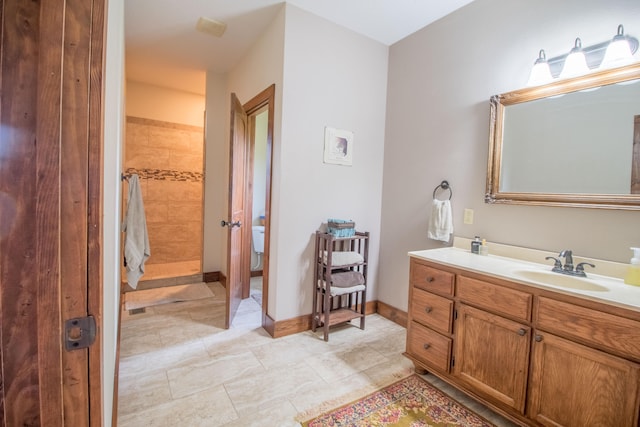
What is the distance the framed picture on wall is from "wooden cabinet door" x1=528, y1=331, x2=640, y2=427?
1863 millimetres

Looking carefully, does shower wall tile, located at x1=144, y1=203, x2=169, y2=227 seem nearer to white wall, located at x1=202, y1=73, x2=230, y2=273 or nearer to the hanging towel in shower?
white wall, located at x1=202, y1=73, x2=230, y2=273

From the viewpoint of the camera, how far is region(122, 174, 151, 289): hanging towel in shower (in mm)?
2508

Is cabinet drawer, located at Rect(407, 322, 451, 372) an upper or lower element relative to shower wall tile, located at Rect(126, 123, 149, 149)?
lower

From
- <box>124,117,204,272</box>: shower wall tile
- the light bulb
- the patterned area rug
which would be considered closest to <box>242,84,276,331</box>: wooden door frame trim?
the patterned area rug

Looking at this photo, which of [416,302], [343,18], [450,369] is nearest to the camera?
[450,369]

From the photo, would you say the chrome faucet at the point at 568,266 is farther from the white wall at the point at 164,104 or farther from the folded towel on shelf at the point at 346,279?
the white wall at the point at 164,104

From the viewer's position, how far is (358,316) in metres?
2.61

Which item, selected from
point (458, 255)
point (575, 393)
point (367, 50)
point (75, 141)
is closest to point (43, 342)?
point (75, 141)

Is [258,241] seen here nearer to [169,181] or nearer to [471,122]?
[169,181]

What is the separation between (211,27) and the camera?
2.61m

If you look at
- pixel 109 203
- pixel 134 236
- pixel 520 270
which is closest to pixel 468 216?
pixel 520 270

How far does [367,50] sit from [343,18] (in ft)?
1.32

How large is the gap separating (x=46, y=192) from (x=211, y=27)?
2675 millimetres

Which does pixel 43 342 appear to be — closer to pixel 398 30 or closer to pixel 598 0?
pixel 598 0
